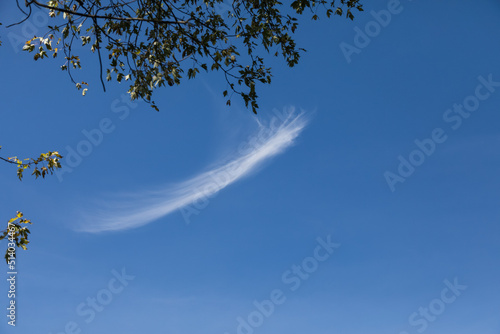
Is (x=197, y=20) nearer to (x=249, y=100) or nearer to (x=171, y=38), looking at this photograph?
(x=171, y=38)

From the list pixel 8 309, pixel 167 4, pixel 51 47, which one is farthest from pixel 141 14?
pixel 8 309

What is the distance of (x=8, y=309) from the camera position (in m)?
11.5

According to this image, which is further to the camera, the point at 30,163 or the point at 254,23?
the point at 254,23

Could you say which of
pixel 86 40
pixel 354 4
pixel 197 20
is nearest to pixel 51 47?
pixel 86 40

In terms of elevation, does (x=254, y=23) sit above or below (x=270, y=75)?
above

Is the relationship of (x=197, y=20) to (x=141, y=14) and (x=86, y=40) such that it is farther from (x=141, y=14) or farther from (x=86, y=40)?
(x=86, y=40)

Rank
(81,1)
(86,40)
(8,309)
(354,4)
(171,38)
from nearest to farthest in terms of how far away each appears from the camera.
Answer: (81,1)
(86,40)
(171,38)
(354,4)
(8,309)

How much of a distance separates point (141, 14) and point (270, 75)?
3009 millimetres

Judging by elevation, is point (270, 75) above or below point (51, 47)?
below

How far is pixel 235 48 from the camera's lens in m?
7.75

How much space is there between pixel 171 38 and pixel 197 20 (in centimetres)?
81

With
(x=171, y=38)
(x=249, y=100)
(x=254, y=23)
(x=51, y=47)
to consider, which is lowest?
(x=249, y=100)

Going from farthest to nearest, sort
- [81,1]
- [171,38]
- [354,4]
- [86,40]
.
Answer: [354,4], [171,38], [86,40], [81,1]

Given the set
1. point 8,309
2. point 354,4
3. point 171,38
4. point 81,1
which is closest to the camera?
point 81,1
